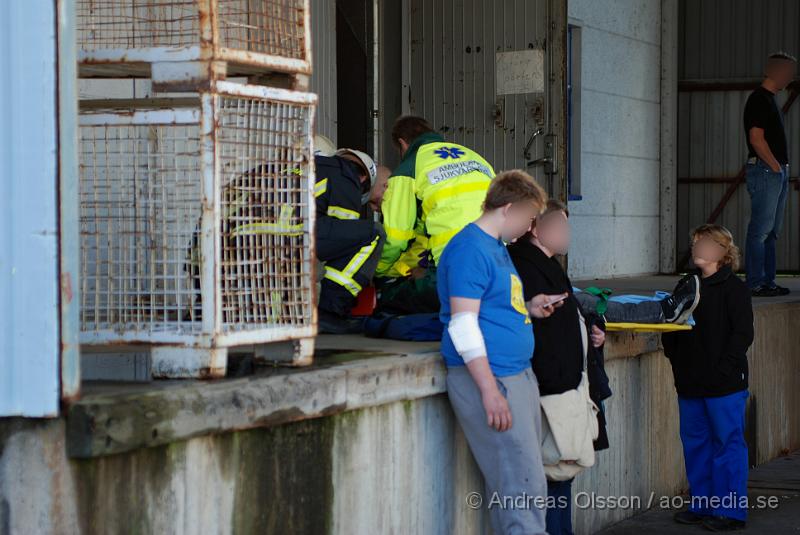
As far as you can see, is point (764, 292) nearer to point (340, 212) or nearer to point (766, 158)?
point (766, 158)

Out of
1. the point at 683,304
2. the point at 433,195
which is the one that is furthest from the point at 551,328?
the point at 683,304

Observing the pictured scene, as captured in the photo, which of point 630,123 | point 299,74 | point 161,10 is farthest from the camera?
point 630,123

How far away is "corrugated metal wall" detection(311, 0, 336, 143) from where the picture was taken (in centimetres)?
871

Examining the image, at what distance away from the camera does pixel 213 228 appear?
4113 millimetres

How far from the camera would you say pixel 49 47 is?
3443 mm

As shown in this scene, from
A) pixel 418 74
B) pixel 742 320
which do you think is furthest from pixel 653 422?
pixel 418 74

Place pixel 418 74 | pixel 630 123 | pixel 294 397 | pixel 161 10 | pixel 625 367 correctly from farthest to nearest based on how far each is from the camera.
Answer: pixel 630 123 < pixel 418 74 < pixel 625 367 < pixel 161 10 < pixel 294 397

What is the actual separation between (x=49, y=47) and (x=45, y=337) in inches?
32.0

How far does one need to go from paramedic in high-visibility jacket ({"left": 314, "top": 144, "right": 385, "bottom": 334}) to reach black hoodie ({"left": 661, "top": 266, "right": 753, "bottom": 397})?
1.83 m

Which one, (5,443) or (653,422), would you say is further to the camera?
(653,422)

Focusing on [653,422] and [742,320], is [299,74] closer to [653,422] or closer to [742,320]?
[742,320]

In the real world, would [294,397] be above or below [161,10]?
below

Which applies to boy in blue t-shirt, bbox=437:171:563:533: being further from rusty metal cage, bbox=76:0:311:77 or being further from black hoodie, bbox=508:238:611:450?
rusty metal cage, bbox=76:0:311:77

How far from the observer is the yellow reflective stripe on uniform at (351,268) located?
5.88 metres
